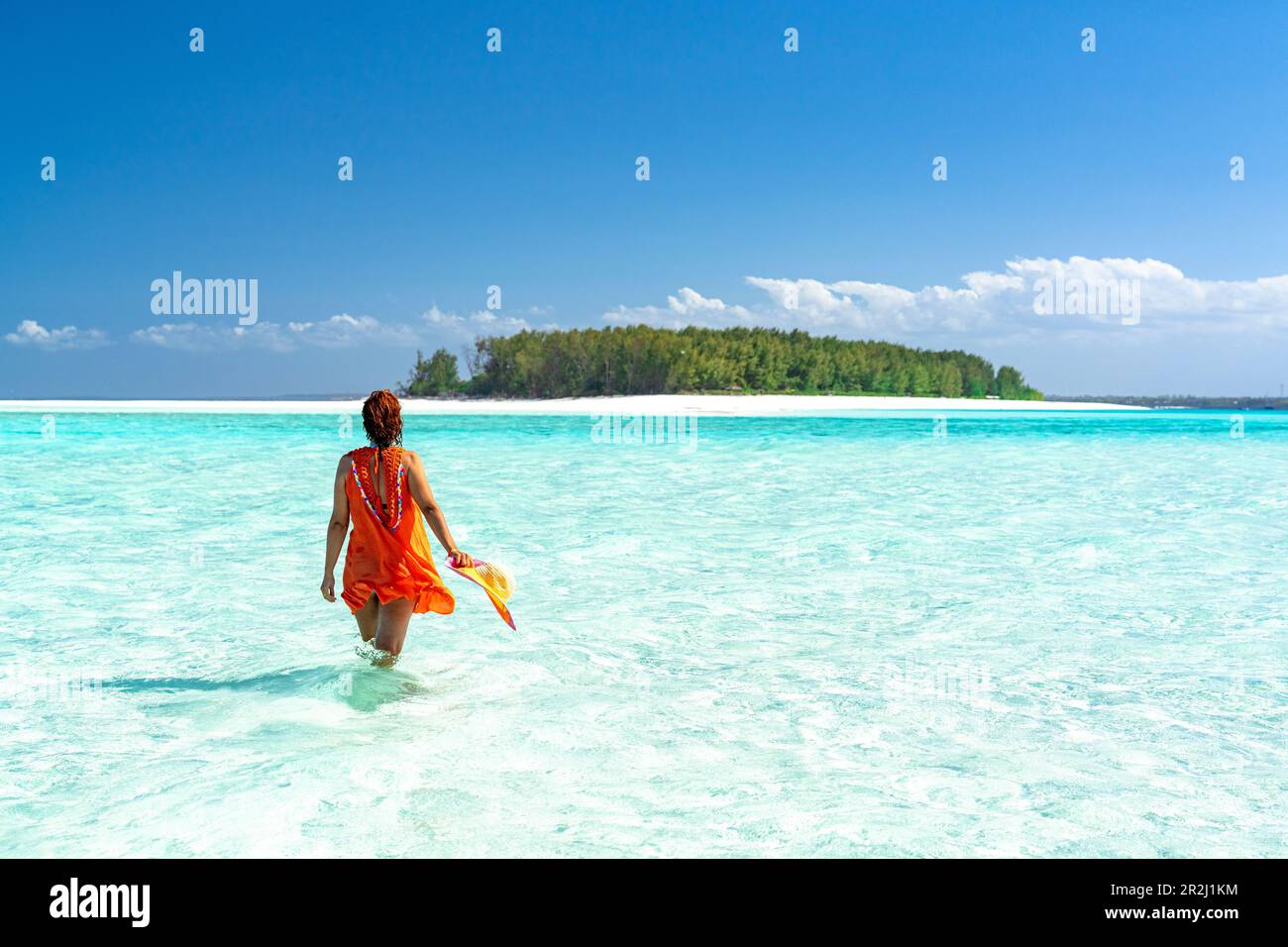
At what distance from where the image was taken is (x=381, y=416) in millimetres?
4285

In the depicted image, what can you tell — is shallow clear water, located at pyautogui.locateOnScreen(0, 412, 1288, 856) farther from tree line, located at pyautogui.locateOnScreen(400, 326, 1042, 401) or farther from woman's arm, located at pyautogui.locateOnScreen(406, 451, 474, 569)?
tree line, located at pyautogui.locateOnScreen(400, 326, 1042, 401)

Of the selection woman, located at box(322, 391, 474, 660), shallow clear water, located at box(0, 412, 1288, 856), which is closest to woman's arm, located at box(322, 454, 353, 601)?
woman, located at box(322, 391, 474, 660)

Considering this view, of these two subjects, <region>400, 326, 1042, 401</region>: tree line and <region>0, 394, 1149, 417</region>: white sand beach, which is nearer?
<region>0, 394, 1149, 417</region>: white sand beach

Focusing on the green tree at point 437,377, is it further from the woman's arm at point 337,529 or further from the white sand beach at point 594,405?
the woman's arm at point 337,529

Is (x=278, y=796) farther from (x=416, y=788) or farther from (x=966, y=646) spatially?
(x=966, y=646)

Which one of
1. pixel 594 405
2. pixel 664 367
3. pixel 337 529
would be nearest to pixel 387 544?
pixel 337 529

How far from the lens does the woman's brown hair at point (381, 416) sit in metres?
4.28

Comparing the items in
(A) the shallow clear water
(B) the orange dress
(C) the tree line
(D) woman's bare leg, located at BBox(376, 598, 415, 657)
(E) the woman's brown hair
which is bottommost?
(A) the shallow clear water

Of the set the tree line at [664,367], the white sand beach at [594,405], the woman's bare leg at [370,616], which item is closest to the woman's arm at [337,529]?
the woman's bare leg at [370,616]

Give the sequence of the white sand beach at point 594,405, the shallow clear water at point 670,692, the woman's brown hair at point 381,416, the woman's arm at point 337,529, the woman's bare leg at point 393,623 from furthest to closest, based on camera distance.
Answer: the white sand beach at point 594,405 → the woman's bare leg at point 393,623 → the woman's arm at point 337,529 → the woman's brown hair at point 381,416 → the shallow clear water at point 670,692

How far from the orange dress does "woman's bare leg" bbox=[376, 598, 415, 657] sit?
2.6 inches

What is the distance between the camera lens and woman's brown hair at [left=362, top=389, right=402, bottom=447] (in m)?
4.28

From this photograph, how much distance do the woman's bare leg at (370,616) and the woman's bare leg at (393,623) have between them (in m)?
0.03

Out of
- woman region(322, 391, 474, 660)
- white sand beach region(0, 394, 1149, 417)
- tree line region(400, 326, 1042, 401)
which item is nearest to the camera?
Answer: woman region(322, 391, 474, 660)
